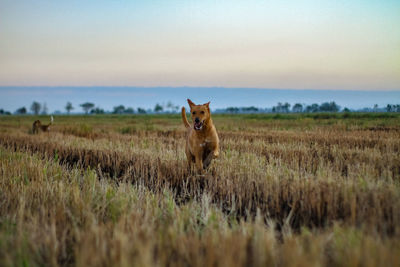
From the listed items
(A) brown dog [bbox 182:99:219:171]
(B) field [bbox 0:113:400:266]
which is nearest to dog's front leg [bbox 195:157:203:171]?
(A) brown dog [bbox 182:99:219:171]

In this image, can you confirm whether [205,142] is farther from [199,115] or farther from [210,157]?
[199,115]

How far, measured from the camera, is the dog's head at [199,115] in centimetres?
588

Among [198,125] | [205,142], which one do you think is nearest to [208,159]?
[205,142]

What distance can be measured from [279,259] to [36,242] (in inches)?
94.2

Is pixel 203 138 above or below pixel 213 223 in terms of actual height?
above

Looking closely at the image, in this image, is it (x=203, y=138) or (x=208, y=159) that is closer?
(x=203, y=138)

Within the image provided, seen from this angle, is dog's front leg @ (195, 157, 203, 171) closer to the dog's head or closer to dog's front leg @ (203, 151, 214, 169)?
dog's front leg @ (203, 151, 214, 169)

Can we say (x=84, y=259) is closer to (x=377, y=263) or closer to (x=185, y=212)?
(x=185, y=212)

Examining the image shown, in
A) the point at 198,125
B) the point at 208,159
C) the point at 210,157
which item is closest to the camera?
the point at 198,125

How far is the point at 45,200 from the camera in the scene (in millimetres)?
4434

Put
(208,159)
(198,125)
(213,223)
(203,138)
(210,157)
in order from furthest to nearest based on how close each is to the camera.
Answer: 1. (208,159)
2. (210,157)
3. (203,138)
4. (198,125)
5. (213,223)

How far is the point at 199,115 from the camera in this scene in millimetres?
5938

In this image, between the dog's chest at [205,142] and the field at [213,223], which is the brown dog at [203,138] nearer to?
the dog's chest at [205,142]

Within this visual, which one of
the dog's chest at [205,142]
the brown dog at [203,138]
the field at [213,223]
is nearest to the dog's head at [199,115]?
the brown dog at [203,138]
